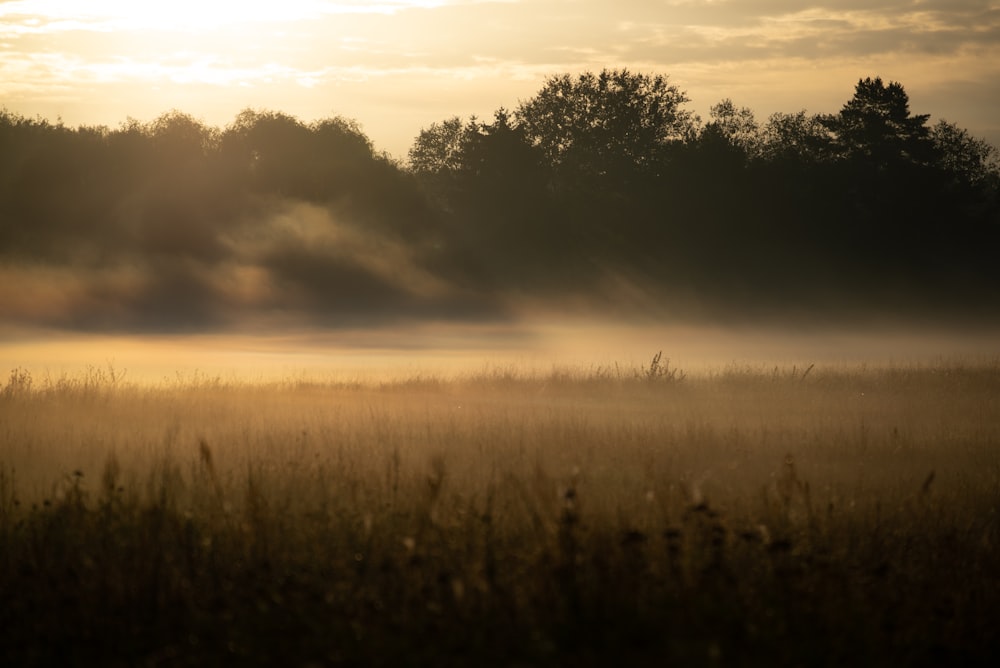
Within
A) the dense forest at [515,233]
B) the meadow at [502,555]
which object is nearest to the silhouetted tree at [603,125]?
the dense forest at [515,233]

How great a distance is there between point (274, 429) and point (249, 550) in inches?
324

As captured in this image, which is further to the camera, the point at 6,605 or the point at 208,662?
the point at 6,605

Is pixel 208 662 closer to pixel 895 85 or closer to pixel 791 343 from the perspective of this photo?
pixel 791 343

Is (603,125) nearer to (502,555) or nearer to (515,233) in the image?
(515,233)

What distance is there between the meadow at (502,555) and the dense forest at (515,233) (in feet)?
126

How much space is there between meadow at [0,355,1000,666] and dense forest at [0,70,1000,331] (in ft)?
126

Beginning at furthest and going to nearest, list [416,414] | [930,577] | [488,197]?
[488,197]
[416,414]
[930,577]

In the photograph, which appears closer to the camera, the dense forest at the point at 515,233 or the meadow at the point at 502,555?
the meadow at the point at 502,555

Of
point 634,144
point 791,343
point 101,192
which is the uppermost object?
point 634,144

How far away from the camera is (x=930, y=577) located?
25.6 feet

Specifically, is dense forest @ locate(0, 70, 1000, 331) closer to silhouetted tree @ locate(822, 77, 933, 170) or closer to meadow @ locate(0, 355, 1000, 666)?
silhouetted tree @ locate(822, 77, 933, 170)

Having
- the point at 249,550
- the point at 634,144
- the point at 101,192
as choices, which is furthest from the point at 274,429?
the point at 634,144

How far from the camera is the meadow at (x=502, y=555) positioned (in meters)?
6.28

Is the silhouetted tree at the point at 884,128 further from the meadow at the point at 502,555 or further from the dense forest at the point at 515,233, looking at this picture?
the meadow at the point at 502,555
